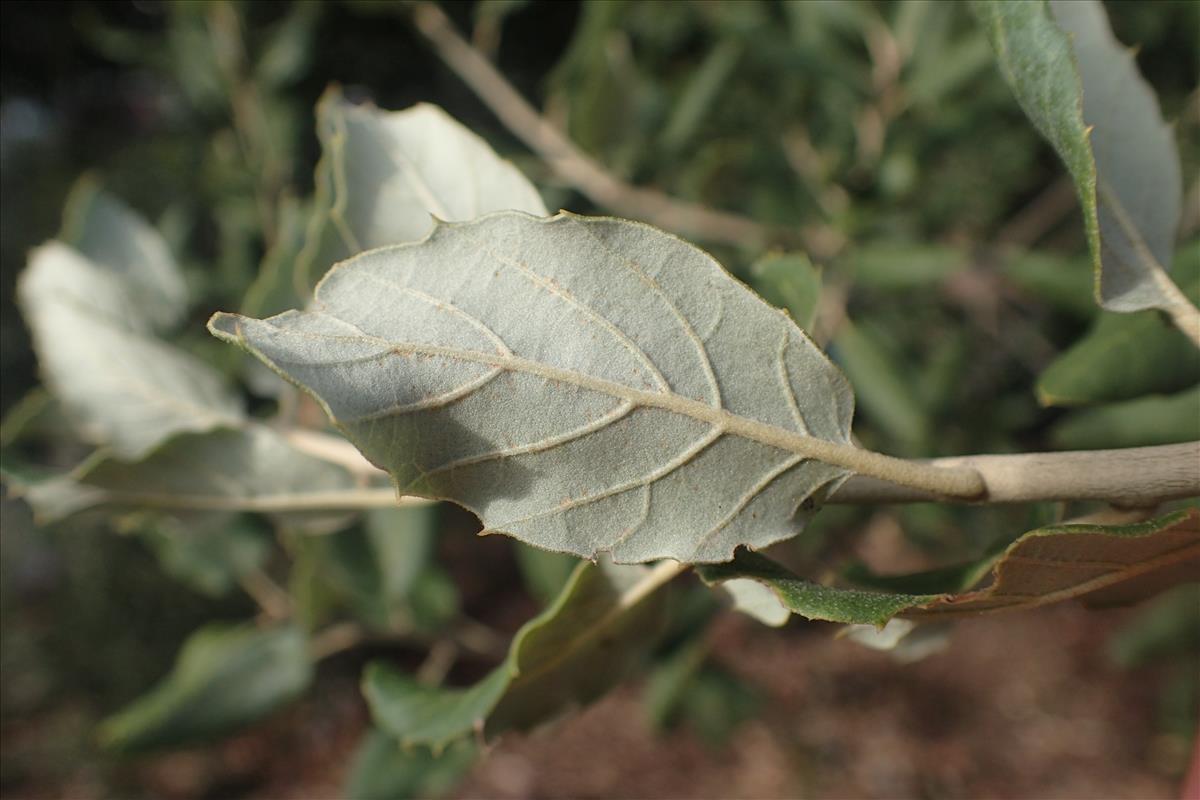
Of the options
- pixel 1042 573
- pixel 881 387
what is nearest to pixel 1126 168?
pixel 1042 573

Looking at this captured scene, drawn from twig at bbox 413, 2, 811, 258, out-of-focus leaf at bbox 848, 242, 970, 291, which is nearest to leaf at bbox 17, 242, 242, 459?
twig at bbox 413, 2, 811, 258

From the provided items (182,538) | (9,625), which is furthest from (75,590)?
(182,538)

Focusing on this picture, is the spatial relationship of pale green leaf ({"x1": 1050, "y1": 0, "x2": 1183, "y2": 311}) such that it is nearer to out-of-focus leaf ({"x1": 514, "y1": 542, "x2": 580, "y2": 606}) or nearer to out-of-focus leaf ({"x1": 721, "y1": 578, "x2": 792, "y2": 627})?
out-of-focus leaf ({"x1": 721, "y1": 578, "x2": 792, "y2": 627})

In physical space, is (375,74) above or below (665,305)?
below

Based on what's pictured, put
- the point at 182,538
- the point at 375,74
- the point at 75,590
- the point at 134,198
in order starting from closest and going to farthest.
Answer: the point at 182,538 < the point at 375,74 < the point at 134,198 < the point at 75,590

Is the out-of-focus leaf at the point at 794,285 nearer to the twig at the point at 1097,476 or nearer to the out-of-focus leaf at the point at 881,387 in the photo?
the twig at the point at 1097,476

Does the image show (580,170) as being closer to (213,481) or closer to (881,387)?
(881,387)

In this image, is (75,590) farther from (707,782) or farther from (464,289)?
(464,289)
